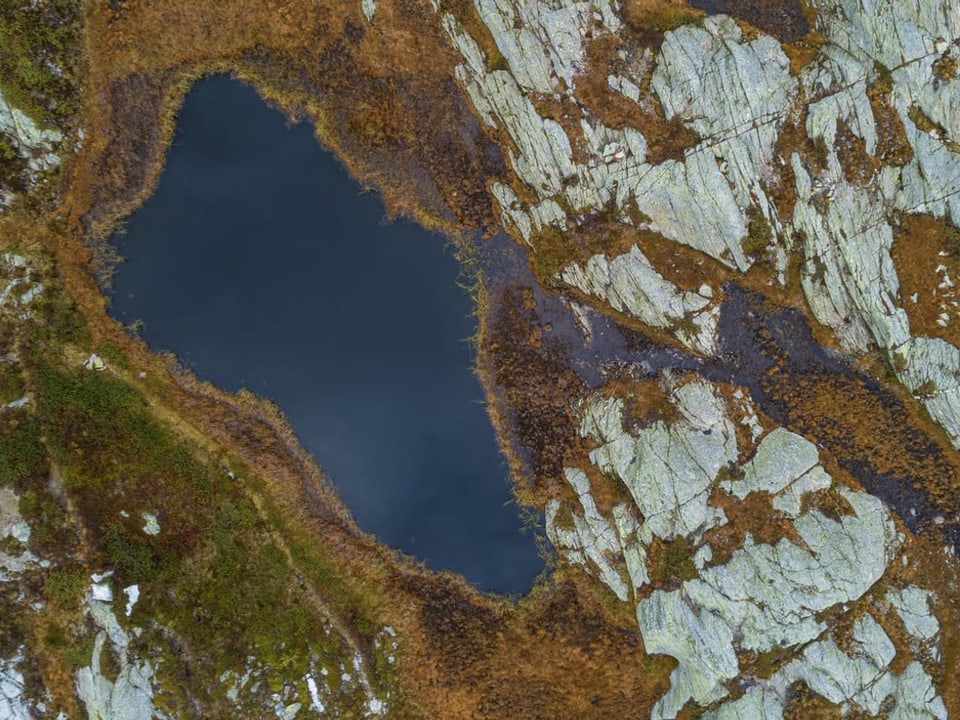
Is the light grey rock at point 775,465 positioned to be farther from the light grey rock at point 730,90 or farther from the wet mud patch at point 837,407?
the light grey rock at point 730,90

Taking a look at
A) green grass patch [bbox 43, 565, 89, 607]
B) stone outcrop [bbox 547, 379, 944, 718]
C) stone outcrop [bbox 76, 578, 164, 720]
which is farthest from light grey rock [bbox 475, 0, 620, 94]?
stone outcrop [bbox 76, 578, 164, 720]

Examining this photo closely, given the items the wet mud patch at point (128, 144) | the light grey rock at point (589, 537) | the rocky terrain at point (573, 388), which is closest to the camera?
the rocky terrain at point (573, 388)

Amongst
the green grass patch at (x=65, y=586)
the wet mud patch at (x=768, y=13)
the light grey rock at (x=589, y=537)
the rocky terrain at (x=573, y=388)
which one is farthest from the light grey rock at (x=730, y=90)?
the green grass patch at (x=65, y=586)

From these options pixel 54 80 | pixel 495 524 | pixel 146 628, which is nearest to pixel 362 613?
pixel 495 524

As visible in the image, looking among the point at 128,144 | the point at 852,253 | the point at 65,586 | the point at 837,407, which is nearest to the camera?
the point at 852,253

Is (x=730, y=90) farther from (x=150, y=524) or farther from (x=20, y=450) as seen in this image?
(x=20, y=450)

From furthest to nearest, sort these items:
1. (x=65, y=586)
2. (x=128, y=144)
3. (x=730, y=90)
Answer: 1. (x=128, y=144)
2. (x=65, y=586)
3. (x=730, y=90)

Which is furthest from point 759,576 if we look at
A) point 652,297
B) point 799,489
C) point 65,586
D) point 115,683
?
point 65,586

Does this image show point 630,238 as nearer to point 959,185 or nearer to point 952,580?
point 959,185
